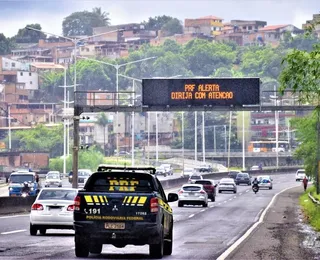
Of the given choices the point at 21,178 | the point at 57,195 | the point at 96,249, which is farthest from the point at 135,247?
the point at 21,178

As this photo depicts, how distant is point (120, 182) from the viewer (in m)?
25.9

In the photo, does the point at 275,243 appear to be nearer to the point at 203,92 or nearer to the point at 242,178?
the point at 203,92

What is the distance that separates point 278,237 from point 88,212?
12147 millimetres

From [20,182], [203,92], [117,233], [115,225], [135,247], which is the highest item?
[203,92]

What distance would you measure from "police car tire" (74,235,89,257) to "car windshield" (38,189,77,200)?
984 centimetres

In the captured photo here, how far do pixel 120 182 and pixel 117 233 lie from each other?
3.91 feet

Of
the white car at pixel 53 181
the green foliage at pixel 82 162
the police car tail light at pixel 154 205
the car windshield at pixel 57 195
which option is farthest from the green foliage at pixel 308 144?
the green foliage at pixel 82 162

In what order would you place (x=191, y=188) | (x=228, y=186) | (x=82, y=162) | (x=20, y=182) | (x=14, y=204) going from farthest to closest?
(x=82, y=162) < (x=228, y=186) < (x=20, y=182) < (x=191, y=188) < (x=14, y=204)

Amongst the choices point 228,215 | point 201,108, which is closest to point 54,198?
point 228,215

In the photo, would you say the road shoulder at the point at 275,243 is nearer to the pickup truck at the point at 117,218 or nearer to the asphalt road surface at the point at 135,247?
the asphalt road surface at the point at 135,247

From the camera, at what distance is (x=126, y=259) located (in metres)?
25.6

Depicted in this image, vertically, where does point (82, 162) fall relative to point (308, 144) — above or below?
below

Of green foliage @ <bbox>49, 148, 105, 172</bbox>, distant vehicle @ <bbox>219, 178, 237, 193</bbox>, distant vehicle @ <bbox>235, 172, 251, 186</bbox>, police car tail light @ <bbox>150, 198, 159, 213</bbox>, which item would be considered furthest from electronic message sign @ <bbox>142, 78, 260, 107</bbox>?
green foliage @ <bbox>49, 148, 105, 172</bbox>

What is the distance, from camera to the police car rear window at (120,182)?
2586cm
